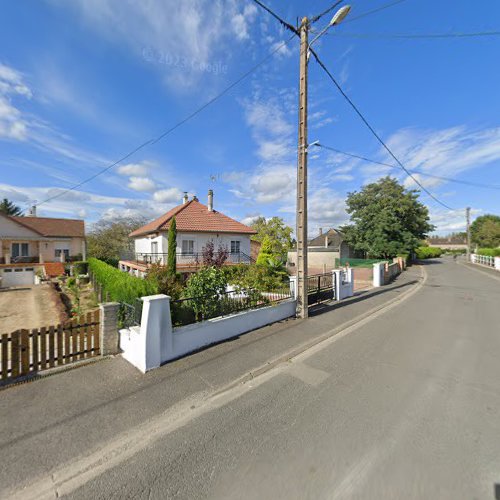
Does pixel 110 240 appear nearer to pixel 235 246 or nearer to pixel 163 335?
pixel 235 246

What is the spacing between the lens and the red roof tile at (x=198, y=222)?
19022 millimetres

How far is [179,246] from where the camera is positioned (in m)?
18.7

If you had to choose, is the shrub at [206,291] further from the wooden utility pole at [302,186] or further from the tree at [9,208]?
the tree at [9,208]

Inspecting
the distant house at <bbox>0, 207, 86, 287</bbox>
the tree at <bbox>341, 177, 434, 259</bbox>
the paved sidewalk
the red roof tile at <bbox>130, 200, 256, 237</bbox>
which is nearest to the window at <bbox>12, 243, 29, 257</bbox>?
the distant house at <bbox>0, 207, 86, 287</bbox>

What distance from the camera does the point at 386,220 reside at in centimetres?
2942

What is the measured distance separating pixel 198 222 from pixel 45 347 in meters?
15.7

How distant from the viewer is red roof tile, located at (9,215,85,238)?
29.0 meters

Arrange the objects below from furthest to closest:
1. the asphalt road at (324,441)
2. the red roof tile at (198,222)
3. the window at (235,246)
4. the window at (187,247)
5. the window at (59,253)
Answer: the window at (59,253) → the window at (235,246) → the red roof tile at (198,222) → the window at (187,247) → the asphalt road at (324,441)

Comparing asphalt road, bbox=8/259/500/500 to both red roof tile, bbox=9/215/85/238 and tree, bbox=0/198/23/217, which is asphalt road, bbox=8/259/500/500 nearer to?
red roof tile, bbox=9/215/85/238

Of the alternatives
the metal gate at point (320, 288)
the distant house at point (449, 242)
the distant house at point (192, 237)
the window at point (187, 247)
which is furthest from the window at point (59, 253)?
the distant house at point (449, 242)

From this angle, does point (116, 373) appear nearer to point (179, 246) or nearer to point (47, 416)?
point (47, 416)

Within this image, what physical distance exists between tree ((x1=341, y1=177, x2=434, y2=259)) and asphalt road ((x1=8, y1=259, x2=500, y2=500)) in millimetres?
26669

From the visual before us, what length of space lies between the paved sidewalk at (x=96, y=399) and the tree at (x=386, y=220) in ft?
90.3

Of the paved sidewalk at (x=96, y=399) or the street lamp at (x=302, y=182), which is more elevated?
the street lamp at (x=302, y=182)
